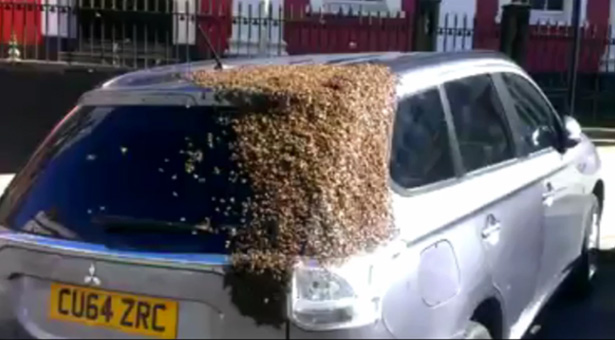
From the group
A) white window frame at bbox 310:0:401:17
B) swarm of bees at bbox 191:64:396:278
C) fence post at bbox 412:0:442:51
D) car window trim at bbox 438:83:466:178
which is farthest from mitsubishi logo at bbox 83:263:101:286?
white window frame at bbox 310:0:401:17

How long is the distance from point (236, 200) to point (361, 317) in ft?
1.98

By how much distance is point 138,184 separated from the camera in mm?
3764

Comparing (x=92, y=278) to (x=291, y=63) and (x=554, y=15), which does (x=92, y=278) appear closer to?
(x=291, y=63)

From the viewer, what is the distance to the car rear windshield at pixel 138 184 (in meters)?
3.59

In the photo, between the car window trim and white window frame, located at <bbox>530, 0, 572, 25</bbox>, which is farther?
white window frame, located at <bbox>530, 0, 572, 25</bbox>

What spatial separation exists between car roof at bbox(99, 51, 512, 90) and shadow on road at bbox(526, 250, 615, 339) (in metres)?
1.67

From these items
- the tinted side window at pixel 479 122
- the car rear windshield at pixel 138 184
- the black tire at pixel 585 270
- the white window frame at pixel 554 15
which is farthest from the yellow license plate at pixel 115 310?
the white window frame at pixel 554 15

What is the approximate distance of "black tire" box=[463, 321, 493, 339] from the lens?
3.92 m

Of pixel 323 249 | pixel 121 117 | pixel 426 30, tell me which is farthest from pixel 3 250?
pixel 426 30

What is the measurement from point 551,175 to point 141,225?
2618 mm

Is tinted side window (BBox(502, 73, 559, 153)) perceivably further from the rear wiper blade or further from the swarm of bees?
the rear wiper blade

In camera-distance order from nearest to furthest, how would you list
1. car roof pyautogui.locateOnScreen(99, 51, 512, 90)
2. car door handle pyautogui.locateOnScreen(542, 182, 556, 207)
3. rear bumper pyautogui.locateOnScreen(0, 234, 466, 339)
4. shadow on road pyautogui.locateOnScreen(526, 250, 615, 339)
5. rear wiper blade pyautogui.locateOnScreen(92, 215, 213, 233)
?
rear bumper pyautogui.locateOnScreen(0, 234, 466, 339), rear wiper blade pyautogui.locateOnScreen(92, 215, 213, 233), car roof pyautogui.locateOnScreen(99, 51, 512, 90), car door handle pyautogui.locateOnScreen(542, 182, 556, 207), shadow on road pyautogui.locateOnScreen(526, 250, 615, 339)

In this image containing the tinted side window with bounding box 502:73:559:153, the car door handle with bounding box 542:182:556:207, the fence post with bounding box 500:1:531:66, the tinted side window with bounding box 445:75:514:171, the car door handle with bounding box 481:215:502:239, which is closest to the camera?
the car door handle with bounding box 481:215:502:239

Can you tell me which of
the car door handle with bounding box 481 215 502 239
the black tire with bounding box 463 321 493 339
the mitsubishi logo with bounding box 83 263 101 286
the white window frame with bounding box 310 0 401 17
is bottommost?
the black tire with bounding box 463 321 493 339
